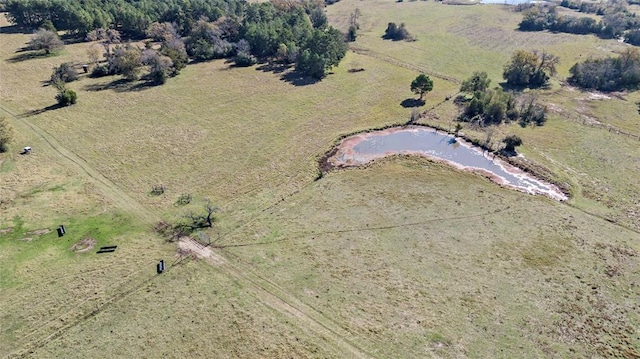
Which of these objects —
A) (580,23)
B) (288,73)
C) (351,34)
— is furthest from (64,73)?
(580,23)

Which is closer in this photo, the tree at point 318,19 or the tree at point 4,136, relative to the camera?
the tree at point 4,136

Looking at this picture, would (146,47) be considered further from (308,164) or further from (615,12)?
(615,12)

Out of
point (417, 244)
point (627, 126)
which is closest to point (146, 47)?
point (417, 244)

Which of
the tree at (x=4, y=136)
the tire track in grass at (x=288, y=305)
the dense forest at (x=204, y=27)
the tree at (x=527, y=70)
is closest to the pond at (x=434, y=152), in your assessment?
the tire track in grass at (x=288, y=305)

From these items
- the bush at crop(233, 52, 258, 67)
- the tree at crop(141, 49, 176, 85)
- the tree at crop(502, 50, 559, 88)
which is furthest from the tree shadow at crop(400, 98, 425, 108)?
the tree at crop(141, 49, 176, 85)

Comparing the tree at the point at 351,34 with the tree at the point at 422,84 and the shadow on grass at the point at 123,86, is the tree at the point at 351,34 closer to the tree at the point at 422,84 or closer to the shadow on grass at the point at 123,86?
the tree at the point at 422,84
